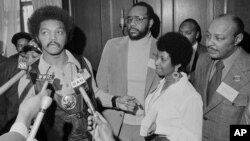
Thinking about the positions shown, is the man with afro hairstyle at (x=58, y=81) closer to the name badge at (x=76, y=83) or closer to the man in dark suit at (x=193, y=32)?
the name badge at (x=76, y=83)

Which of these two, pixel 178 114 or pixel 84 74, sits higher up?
pixel 84 74

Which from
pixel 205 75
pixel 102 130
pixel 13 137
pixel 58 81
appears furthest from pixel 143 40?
pixel 13 137

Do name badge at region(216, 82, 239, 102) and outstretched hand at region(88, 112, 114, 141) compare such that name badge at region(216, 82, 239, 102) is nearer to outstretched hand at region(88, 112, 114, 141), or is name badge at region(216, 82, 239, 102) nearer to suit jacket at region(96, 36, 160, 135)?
suit jacket at region(96, 36, 160, 135)

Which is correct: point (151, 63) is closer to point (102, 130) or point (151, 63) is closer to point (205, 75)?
point (205, 75)

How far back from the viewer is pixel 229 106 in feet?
6.65

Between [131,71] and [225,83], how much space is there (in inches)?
38.0

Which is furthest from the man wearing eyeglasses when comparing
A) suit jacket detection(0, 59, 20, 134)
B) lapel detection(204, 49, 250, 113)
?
suit jacket detection(0, 59, 20, 134)

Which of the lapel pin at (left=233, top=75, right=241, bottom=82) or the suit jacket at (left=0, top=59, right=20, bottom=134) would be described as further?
the suit jacket at (left=0, top=59, right=20, bottom=134)

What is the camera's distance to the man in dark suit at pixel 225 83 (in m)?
2.01

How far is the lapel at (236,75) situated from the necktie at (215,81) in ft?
0.22

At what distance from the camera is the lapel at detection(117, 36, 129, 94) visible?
272 cm

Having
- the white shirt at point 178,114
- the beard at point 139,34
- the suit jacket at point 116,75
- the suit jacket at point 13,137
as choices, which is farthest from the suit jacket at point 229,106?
the suit jacket at point 13,137

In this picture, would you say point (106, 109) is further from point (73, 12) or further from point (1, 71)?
point (73, 12)

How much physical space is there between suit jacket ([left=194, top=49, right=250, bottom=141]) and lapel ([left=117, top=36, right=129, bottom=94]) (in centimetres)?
86
